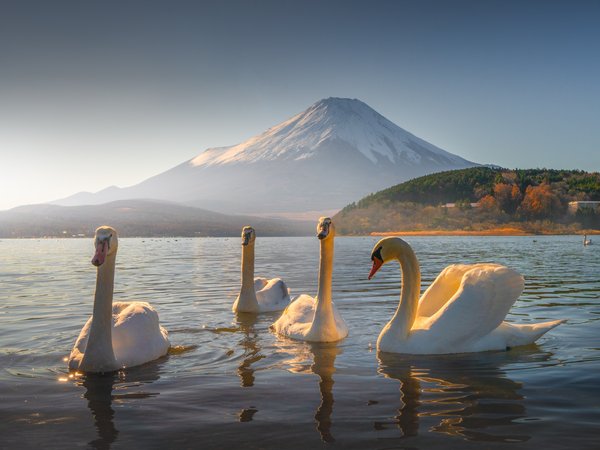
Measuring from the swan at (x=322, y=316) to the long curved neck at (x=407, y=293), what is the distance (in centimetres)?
157

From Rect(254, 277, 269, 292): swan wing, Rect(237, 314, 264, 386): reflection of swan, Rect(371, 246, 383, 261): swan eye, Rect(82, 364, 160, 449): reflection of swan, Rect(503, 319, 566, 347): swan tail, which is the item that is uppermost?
Rect(371, 246, 383, 261): swan eye

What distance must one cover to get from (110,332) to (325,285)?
13.8ft

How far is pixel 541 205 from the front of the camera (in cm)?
15612

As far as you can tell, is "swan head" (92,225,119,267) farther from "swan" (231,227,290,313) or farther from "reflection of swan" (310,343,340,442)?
"swan" (231,227,290,313)

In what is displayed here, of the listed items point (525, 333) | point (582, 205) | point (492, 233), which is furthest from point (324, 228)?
point (582, 205)

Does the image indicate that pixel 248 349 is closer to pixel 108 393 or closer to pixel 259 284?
pixel 108 393

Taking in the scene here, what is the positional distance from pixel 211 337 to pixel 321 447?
6.76 m

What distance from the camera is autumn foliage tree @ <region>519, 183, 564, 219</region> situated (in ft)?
514

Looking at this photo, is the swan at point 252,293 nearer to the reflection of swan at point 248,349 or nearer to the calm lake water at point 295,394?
the reflection of swan at point 248,349

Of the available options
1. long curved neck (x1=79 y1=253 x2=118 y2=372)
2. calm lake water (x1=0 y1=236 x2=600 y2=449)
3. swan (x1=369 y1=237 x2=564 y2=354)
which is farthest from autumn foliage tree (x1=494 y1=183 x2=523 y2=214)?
long curved neck (x1=79 y1=253 x2=118 y2=372)

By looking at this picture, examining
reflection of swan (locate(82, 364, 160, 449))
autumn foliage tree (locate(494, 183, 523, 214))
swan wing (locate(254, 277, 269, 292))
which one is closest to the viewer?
reflection of swan (locate(82, 364, 160, 449))

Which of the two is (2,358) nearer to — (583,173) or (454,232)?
(454,232)

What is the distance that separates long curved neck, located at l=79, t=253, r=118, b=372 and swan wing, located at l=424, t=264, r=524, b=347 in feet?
15.8

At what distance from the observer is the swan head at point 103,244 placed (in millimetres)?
8609
